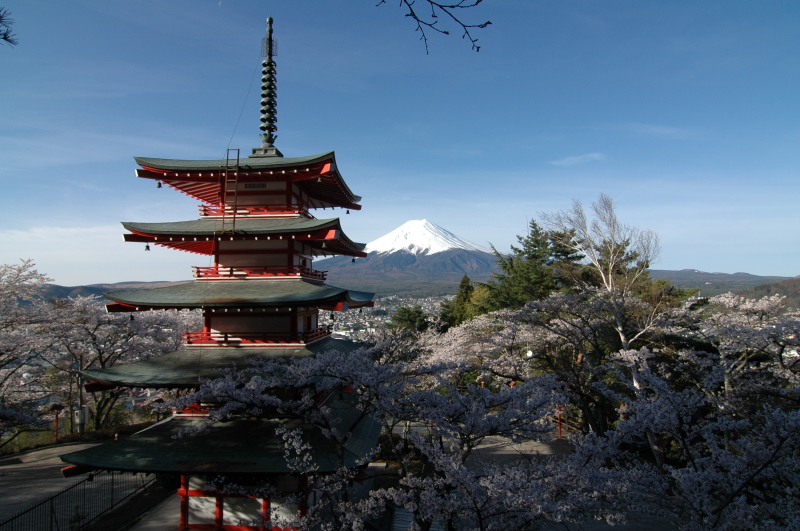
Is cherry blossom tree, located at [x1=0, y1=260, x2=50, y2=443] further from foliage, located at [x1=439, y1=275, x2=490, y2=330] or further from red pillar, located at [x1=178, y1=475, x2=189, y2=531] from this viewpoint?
foliage, located at [x1=439, y1=275, x2=490, y2=330]

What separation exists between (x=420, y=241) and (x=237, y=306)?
582 ft

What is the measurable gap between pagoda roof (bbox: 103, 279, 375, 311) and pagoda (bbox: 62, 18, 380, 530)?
1.0 inches

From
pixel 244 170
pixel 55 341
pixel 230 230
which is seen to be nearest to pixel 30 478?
pixel 55 341

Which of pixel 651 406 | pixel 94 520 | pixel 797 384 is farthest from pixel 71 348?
pixel 797 384

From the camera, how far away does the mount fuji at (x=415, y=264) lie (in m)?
123

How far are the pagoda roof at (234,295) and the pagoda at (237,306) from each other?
27 millimetres

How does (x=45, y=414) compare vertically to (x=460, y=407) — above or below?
below

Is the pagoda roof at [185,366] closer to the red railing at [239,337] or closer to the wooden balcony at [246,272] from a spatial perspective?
the red railing at [239,337]

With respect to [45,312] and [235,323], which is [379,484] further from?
[45,312]

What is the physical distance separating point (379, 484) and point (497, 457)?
18.1ft

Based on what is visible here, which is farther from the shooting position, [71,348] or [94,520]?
[71,348]

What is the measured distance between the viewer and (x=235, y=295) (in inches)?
396

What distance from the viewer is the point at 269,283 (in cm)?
1069

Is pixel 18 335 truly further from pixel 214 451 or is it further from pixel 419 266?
pixel 419 266
